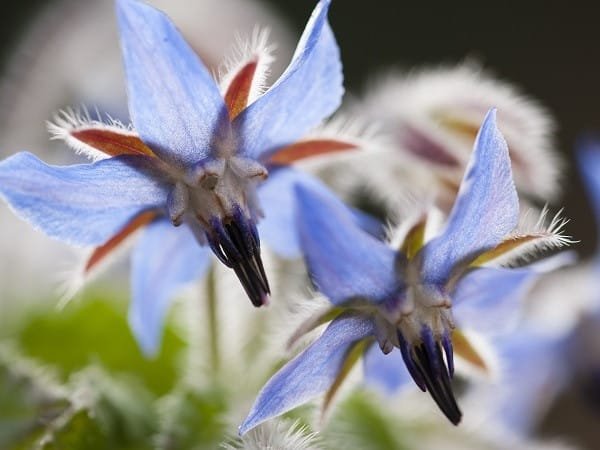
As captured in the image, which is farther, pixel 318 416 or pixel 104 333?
pixel 104 333

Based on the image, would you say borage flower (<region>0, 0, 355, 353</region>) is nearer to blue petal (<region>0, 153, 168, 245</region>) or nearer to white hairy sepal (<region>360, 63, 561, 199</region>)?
blue petal (<region>0, 153, 168, 245</region>)

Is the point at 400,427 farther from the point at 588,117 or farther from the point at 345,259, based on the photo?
the point at 588,117

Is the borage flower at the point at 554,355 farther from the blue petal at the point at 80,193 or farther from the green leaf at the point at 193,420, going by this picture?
the blue petal at the point at 80,193

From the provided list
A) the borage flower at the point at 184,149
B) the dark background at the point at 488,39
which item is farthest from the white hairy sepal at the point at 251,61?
the dark background at the point at 488,39

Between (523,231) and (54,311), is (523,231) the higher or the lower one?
the higher one

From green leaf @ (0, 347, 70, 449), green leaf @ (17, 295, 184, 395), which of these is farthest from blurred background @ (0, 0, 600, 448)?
green leaf @ (0, 347, 70, 449)

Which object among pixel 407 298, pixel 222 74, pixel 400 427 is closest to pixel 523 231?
pixel 407 298

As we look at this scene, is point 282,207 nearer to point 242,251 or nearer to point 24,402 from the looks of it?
point 242,251
